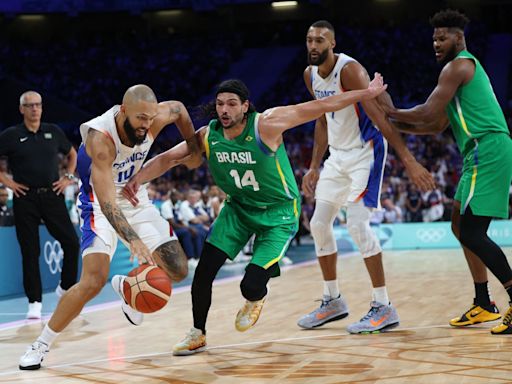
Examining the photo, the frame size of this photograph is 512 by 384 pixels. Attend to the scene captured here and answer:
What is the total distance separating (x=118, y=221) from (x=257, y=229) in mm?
1030

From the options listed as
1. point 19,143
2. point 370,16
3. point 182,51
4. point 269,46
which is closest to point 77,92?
point 182,51

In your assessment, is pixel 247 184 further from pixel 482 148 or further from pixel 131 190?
pixel 482 148

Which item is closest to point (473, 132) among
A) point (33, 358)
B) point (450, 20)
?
point (450, 20)

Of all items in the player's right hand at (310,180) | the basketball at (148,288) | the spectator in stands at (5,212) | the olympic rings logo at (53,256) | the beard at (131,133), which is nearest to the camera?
the basketball at (148,288)

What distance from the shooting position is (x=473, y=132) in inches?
222

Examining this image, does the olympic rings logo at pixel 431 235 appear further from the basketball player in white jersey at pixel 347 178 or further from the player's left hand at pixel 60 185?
the basketball player in white jersey at pixel 347 178

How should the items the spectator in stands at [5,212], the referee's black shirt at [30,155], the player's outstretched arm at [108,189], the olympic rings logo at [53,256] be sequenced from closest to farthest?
the player's outstretched arm at [108,189]
the referee's black shirt at [30,155]
the spectator in stands at [5,212]
the olympic rings logo at [53,256]

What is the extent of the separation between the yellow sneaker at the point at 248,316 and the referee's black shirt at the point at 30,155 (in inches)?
141

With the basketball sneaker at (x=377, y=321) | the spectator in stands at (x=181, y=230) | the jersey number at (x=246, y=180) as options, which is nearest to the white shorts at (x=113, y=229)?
the jersey number at (x=246, y=180)

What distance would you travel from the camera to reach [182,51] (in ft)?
93.1

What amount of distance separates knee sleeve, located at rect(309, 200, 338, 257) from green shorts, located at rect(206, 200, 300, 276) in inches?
33.0

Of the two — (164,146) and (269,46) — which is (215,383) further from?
(269,46)

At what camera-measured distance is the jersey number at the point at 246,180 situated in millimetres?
5258

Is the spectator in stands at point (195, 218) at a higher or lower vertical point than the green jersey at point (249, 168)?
lower
